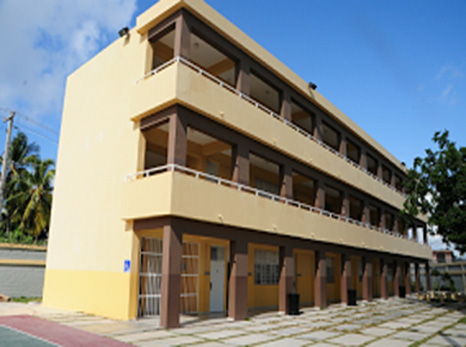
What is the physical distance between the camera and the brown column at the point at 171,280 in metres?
13.6

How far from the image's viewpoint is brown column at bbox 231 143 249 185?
17.4 metres

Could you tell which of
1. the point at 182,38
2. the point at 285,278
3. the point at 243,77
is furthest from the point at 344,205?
the point at 182,38

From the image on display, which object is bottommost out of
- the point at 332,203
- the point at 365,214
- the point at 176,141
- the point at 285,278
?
the point at 285,278

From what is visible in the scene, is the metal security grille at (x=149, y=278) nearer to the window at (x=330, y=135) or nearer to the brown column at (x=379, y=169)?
the window at (x=330, y=135)

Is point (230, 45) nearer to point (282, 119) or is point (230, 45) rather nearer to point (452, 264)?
point (282, 119)

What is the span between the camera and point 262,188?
24406 mm

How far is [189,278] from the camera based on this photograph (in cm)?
1881

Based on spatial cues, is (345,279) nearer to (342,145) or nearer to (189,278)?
(342,145)

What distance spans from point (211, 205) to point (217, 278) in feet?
18.9

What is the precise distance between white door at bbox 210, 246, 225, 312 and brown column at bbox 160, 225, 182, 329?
5642 mm

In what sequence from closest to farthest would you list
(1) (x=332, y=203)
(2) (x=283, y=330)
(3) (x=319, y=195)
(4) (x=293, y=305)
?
(2) (x=283, y=330) → (4) (x=293, y=305) → (3) (x=319, y=195) → (1) (x=332, y=203)

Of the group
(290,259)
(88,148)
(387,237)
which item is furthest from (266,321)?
(387,237)

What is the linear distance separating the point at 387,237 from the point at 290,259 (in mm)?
14832

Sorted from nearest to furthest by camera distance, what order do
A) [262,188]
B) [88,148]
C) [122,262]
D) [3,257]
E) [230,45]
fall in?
[122,262]
[230,45]
[88,148]
[3,257]
[262,188]
